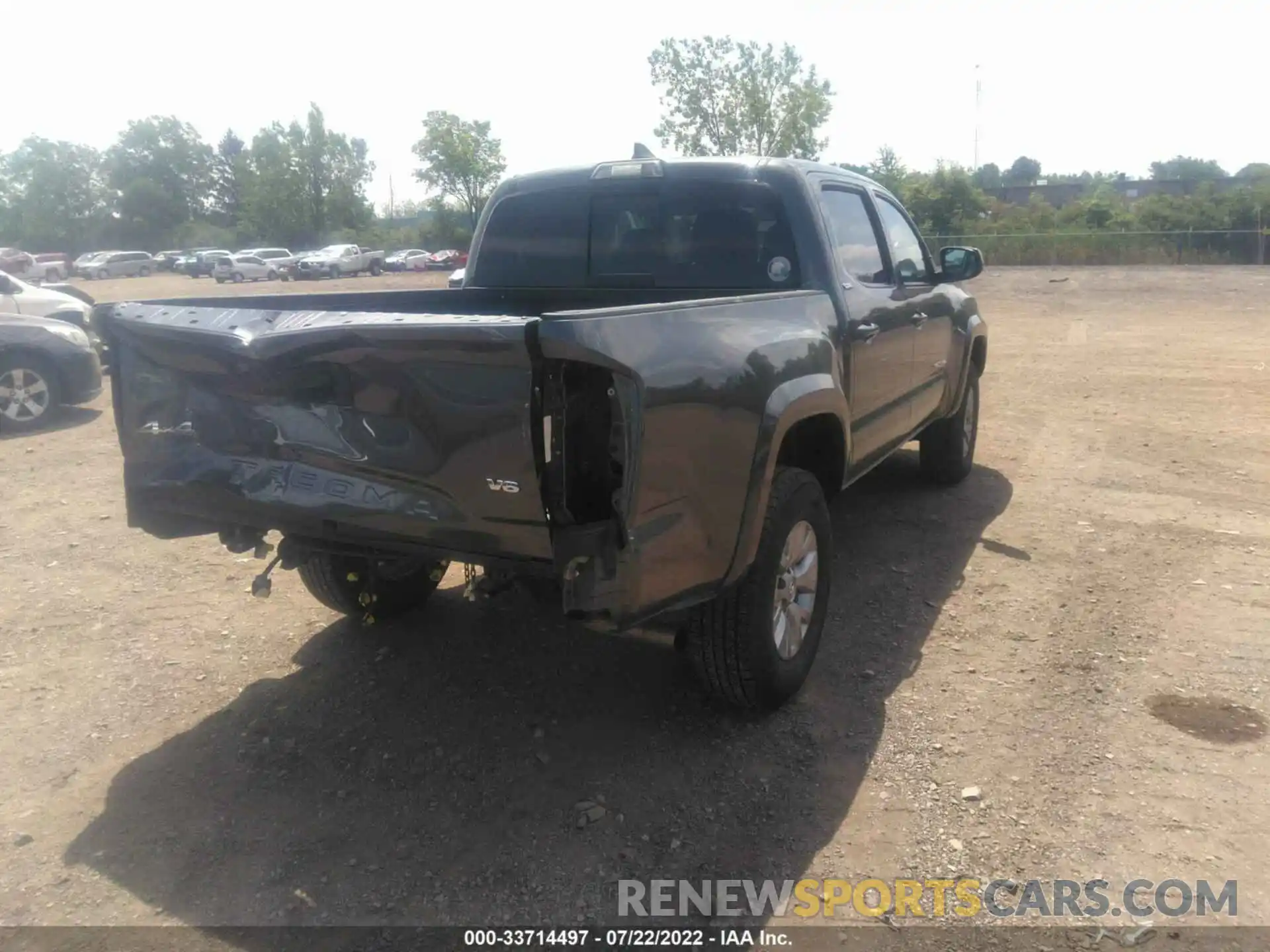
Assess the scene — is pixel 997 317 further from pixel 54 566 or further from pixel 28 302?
pixel 54 566

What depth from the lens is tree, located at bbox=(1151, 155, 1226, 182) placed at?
7528cm

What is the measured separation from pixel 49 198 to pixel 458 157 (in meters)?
39.7

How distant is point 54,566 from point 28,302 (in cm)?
743

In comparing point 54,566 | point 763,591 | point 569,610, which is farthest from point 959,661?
point 54,566

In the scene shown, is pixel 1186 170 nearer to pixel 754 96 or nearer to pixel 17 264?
pixel 754 96

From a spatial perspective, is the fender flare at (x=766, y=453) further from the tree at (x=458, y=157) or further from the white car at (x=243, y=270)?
the tree at (x=458, y=157)

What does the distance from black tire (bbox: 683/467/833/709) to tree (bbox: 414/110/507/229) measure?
5979 centimetres

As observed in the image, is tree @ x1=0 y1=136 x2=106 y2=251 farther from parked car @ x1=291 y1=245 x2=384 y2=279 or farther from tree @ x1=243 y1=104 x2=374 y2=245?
parked car @ x1=291 y1=245 x2=384 y2=279

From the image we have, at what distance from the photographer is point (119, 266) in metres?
55.2

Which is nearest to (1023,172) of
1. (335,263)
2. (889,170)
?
(889,170)

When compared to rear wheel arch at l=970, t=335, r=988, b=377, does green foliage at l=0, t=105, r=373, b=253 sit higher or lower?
higher

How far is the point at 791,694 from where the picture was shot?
3.68 metres

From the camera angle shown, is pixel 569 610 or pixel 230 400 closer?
pixel 569 610

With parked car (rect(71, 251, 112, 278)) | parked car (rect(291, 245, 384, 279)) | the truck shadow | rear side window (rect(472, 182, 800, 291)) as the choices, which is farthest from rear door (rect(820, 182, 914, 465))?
parked car (rect(71, 251, 112, 278))
